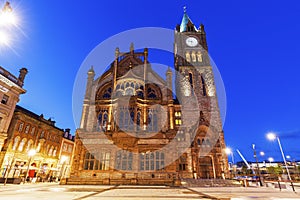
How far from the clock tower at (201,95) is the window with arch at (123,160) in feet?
34.0

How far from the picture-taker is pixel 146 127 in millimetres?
27656

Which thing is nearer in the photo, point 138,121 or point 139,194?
point 139,194

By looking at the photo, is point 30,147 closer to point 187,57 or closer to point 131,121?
point 131,121

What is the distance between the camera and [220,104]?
35.3 meters

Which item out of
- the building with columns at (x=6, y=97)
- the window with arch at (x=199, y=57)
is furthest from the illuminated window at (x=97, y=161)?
the window with arch at (x=199, y=57)

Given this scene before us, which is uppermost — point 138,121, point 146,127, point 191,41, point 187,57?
point 191,41

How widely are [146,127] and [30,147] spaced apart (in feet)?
74.6

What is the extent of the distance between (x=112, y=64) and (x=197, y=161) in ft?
79.4

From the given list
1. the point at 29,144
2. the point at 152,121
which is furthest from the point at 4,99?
the point at 152,121

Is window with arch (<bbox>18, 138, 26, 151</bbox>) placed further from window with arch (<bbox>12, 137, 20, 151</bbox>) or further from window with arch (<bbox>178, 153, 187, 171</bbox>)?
window with arch (<bbox>178, 153, 187, 171</bbox>)

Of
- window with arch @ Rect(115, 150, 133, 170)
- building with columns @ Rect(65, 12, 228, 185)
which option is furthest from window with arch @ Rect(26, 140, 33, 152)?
window with arch @ Rect(115, 150, 133, 170)

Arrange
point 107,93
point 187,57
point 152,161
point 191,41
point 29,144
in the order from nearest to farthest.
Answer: point 152,161 → point 107,93 → point 29,144 → point 187,57 → point 191,41

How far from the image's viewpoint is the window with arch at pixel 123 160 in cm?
2403

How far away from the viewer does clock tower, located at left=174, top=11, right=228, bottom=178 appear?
28.8 m
